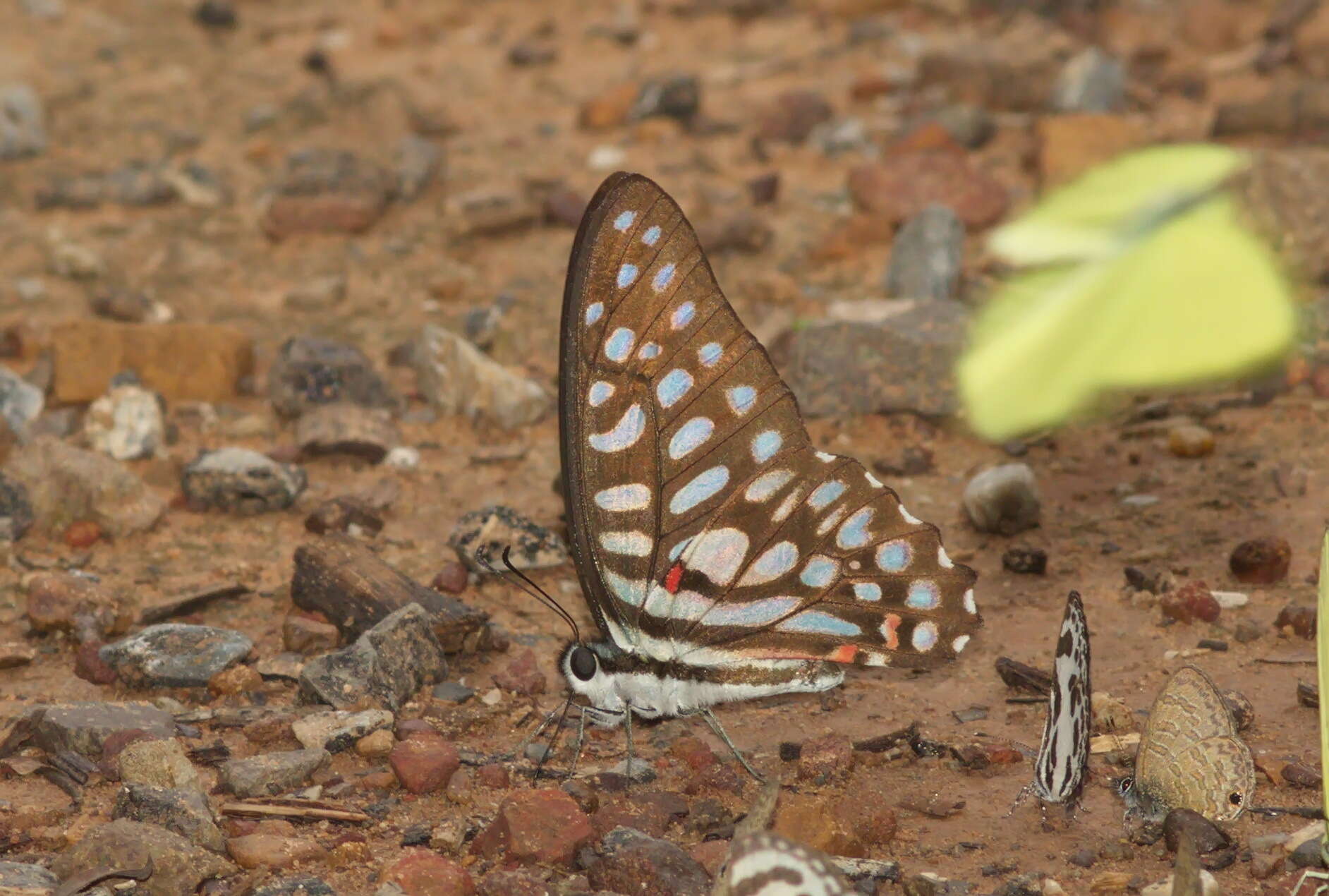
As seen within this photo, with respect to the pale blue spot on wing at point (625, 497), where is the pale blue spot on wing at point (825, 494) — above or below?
above

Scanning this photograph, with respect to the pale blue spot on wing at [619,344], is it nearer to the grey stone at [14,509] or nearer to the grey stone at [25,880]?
the grey stone at [25,880]

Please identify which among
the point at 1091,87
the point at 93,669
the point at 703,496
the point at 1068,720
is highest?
the point at 1091,87

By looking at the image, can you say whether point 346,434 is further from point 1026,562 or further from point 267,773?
point 1026,562

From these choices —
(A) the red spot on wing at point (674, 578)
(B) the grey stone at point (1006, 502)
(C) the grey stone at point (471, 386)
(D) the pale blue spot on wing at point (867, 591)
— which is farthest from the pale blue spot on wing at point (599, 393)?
(C) the grey stone at point (471, 386)

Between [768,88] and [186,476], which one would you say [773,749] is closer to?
[186,476]

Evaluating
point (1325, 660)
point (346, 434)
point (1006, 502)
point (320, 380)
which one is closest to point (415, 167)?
point (320, 380)
